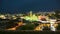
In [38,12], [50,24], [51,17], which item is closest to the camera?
[50,24]

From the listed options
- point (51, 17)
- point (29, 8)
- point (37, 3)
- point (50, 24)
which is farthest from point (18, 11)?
point (50, 24)

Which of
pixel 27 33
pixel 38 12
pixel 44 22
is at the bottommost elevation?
pixel 27 33

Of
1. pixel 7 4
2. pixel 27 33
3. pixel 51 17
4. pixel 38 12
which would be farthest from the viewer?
pixel 7 4

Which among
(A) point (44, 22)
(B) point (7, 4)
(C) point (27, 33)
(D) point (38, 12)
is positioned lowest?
(C) point (27, 33)

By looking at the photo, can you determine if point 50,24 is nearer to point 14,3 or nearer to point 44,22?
point 44,22

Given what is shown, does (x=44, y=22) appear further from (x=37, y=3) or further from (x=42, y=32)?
(x=37, y=3)

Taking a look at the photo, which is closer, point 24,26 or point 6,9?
point 24,26

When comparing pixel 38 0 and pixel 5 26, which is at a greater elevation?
pixel 38 0

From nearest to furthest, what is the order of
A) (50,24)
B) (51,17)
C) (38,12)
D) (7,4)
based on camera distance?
(50,24) → (51,17) → (38,12) → (7,4)

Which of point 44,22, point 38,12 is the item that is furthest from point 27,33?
point 38,12

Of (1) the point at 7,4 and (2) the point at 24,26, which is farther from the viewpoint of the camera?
(1) the point at 7,4
